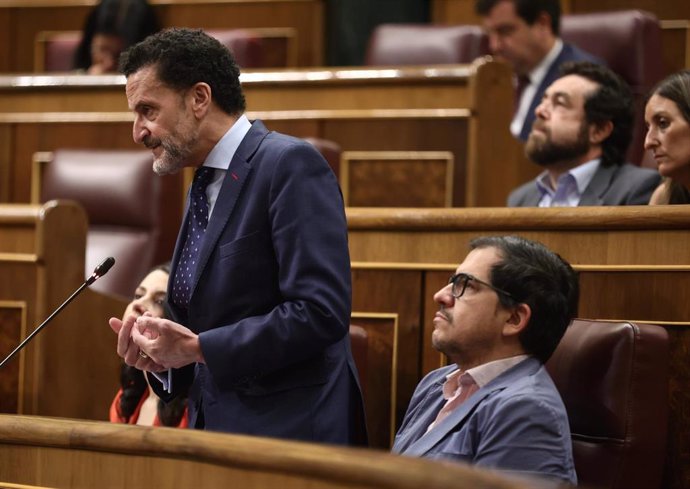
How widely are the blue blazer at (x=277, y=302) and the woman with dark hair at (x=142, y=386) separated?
0.27m

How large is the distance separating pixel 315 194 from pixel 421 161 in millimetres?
635

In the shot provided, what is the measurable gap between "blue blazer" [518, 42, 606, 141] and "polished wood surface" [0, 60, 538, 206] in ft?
0.17

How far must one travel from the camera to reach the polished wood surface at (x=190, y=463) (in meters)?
0.41

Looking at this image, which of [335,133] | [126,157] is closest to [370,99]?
[335,133]

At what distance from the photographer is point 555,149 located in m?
1.11

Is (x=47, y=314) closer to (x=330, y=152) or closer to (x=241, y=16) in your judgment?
(x=330, y=152)

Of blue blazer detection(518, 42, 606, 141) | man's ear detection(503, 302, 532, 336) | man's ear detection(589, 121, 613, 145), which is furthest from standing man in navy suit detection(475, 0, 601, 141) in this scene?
man's ear detection(503, 302, 532, 336)

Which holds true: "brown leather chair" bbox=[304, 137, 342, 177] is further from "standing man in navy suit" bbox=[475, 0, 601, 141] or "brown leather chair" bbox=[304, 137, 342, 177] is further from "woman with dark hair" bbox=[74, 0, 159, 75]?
"woman with dark hair" bbox=[74, 0, 159, 75]

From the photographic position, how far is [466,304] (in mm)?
733

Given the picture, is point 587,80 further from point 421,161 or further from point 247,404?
point 247,404

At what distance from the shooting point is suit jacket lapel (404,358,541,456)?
69cm

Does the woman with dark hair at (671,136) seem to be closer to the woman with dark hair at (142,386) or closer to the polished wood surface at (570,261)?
the polished wood surface at (570,261)

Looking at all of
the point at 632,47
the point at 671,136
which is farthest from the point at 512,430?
the point at 632,47

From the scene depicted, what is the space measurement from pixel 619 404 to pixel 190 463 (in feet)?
1.03
